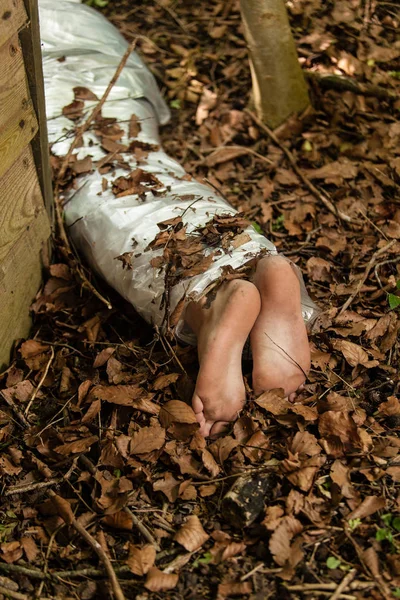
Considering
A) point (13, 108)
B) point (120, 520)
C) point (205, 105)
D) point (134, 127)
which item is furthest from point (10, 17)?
point (205, 105)

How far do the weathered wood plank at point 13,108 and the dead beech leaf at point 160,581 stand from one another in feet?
4.85

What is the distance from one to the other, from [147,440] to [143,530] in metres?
0.32

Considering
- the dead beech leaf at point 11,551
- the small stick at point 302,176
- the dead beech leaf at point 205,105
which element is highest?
the dead beech leaf at point 205,105

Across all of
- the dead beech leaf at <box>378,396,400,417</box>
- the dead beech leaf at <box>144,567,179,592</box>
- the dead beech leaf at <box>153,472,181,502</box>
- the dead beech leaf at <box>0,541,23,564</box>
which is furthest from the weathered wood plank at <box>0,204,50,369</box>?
the dead beech leaf at <box>378,396,400,417</box>

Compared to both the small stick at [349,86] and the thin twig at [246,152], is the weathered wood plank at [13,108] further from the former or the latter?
the small stick at [349,86]

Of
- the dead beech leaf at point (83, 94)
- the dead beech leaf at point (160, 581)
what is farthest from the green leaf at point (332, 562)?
the dead beech leaf at point (83, 94)

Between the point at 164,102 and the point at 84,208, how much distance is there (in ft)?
4.53

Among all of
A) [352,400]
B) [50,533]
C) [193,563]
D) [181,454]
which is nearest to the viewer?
[193,563]

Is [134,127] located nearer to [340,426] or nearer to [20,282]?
[20,282]

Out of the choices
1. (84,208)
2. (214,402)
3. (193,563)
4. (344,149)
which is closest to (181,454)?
(214,402)

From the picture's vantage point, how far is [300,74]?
363 cm

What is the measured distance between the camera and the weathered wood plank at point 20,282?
253 cm

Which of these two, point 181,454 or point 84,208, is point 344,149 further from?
point 181,454

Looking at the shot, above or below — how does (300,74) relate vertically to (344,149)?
above
